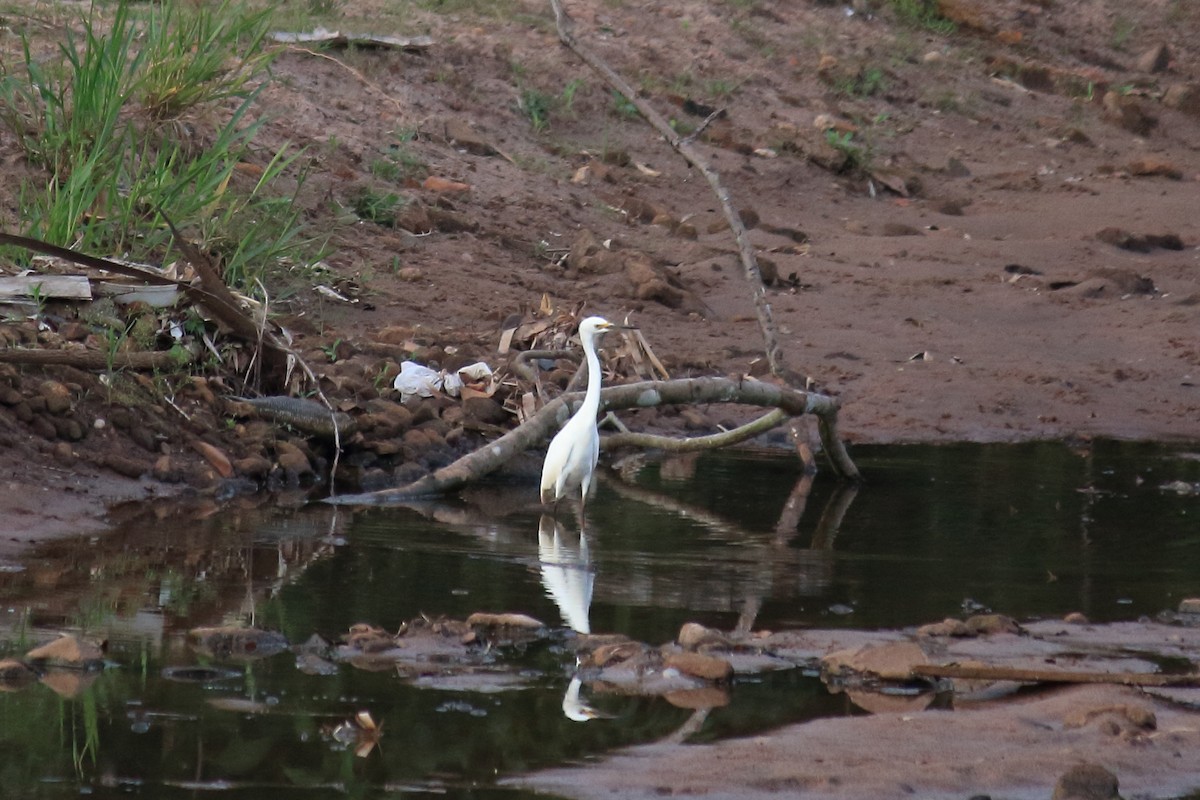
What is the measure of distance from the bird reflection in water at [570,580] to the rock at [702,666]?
255mm

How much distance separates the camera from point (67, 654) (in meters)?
4.22

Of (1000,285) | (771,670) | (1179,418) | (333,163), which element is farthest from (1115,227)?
(771,670)

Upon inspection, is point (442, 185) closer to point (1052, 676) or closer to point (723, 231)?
point (723, 231)

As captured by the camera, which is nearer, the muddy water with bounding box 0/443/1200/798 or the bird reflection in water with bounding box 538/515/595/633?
the muddy water with bounding box 0/443/1200/798

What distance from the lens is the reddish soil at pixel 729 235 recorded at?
840 cm

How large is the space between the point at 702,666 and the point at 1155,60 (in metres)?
17.0

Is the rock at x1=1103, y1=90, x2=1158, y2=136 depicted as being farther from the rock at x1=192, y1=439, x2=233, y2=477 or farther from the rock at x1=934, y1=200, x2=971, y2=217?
the rock at x1=192, y1=439, x2=233, y2=477

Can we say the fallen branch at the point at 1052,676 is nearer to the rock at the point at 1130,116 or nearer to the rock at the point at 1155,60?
the rock at the point at 1130,116

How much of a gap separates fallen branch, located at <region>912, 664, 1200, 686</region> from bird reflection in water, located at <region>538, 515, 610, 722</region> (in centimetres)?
87

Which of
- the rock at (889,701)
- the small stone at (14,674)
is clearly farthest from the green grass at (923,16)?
the small stone at (14,674)

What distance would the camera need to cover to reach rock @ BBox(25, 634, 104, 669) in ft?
13.8

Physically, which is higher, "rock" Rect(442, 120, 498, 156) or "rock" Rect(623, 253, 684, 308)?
"rock" Rect(442, 120, 498, 156)

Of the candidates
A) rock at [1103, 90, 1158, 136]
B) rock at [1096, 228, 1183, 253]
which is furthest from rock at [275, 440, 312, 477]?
rock at [1103, 90, 1158, 136]

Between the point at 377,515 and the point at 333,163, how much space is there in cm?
472
